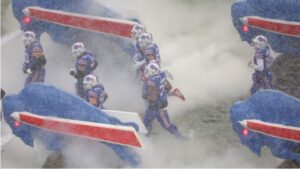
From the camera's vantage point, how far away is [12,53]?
11.1 metres

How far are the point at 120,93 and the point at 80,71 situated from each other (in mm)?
1197

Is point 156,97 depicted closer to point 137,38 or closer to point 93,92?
point 93,92

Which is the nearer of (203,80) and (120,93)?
(120,93)

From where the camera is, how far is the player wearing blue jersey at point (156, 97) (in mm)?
8102

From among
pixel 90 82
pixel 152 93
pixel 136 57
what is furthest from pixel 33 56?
pixel 152 93

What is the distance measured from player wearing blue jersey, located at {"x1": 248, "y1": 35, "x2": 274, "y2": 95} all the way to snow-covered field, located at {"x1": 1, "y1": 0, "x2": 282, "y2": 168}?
2.62 ft

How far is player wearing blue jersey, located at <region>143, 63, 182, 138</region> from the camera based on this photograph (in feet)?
26.6

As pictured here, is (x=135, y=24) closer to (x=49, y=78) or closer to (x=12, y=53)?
(x=49, y=78)

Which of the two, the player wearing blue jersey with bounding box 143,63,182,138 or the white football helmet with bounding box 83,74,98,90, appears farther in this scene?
the player wearing blue jersey with bounding box 143,63,182,138

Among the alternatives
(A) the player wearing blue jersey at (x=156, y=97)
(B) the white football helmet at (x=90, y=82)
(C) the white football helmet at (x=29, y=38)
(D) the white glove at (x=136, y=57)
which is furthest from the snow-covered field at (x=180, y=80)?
(C) the white football helmet at (x=29, y=38)

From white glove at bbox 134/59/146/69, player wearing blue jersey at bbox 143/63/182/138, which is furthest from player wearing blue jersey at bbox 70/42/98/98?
player wearing blue jersey at bbox 143/63/182/138

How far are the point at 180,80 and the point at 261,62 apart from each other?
207 centimetres

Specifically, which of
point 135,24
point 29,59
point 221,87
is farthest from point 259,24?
point 29,59

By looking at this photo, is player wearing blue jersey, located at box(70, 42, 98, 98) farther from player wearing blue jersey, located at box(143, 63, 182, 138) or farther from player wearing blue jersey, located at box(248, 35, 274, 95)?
player wearing blue jersey, located at box(248, 35, 274, 95)
